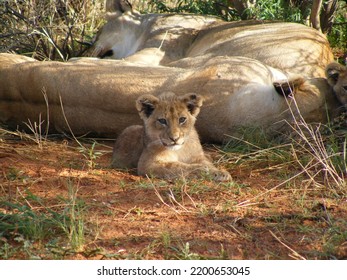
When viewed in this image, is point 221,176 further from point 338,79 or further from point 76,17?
point 76,17

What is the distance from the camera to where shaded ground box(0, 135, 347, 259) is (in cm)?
391

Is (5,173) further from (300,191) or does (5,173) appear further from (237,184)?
(300,191)

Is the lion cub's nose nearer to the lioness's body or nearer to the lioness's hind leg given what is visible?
the lioness's body

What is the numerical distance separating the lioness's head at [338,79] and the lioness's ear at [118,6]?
3.80 meters

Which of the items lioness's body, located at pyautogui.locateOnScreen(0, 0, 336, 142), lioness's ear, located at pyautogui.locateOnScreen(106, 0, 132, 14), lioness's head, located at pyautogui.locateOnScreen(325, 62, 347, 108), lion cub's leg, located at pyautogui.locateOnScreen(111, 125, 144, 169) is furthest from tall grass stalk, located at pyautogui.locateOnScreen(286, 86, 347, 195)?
lioness's ear, located at pyautogui.locateOnScreen(106, 0, 132, 14)

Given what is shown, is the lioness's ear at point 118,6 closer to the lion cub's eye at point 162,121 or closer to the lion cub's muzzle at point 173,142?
the lion cub's eye at point 162,121

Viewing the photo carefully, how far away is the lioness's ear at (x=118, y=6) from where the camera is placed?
956 centimetres

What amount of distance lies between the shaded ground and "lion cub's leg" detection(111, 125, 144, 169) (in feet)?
0.64

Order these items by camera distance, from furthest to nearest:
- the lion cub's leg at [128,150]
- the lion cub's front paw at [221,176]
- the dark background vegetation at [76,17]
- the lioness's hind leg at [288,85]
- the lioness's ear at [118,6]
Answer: the lioness's ear at [118,6] → the dark background vegetation at [76,17] → the lioness's hind leg at [288,85] → the lion cub's leg at [128,150] → the lion cub's front paw at [221,176]

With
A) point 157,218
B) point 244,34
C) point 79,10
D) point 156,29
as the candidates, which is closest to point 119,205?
point 157,218

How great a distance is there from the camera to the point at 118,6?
9.65 m

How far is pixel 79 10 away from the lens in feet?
30.9

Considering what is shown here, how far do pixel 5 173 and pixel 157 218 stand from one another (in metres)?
1.53

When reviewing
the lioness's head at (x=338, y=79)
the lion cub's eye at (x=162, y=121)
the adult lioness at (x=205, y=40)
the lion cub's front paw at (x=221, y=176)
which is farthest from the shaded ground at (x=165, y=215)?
the adult lioness at (x=205, y=40)
